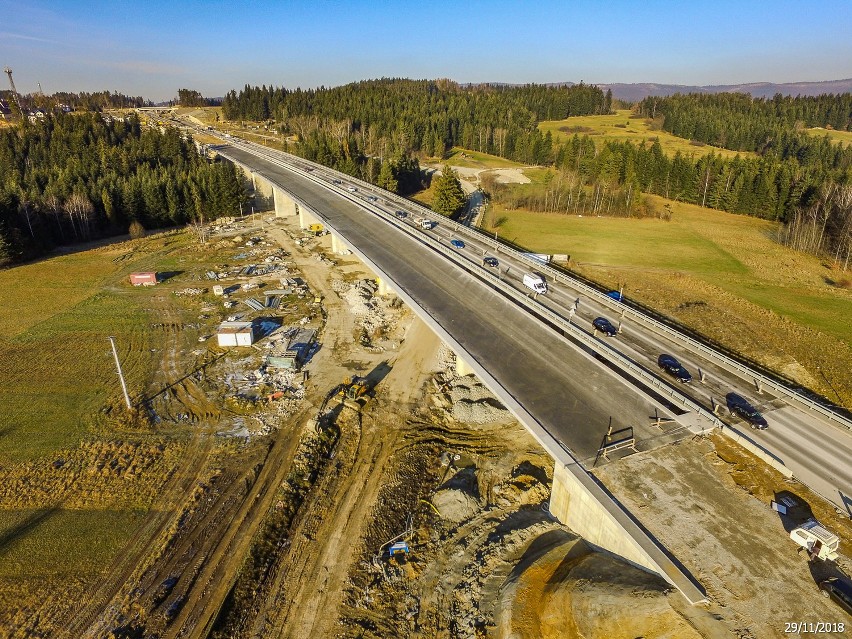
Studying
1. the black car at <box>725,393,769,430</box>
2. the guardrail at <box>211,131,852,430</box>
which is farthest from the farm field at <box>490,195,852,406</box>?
the black car at <box>725,393,769,430</box>

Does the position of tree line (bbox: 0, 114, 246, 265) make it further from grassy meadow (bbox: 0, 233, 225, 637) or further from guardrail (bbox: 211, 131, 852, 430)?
guardrail (bbox: 211, 131, 852, 430)

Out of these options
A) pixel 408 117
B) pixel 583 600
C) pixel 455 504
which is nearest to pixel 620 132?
pixel 408 117

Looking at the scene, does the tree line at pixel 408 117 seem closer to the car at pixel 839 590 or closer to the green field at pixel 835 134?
the green field at pixel 835 134

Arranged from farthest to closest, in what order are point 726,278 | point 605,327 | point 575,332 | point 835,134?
point 835,134
point 726,278
point 605,327
point 575,332

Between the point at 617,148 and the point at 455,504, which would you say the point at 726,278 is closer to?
the point at 455,504

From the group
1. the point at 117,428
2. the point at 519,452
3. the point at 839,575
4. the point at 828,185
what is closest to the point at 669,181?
the point at 828,185

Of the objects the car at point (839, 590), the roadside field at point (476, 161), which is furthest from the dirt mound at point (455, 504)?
the roadside field at point (476, 161)

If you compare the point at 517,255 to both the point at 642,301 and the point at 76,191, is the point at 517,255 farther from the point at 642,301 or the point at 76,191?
the point at 76,191
